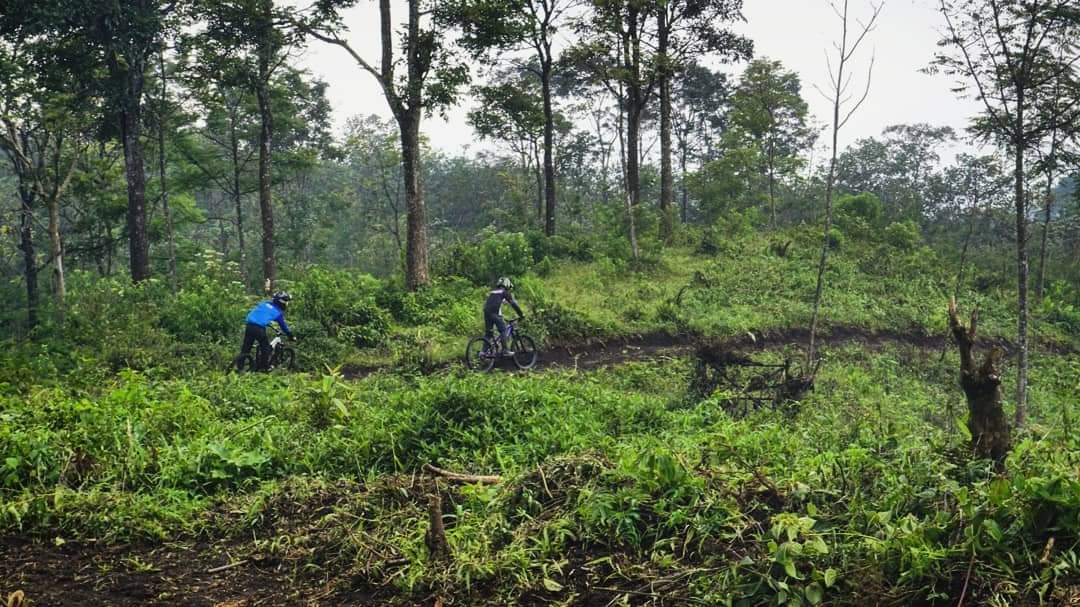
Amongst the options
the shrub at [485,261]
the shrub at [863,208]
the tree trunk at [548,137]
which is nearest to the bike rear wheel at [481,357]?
the shrub at [485,261]

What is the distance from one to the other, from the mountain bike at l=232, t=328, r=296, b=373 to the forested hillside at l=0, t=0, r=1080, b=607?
2.3 inches

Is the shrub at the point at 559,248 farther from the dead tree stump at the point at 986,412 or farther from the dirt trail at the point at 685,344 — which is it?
the dead tree stump at the point at 986,412

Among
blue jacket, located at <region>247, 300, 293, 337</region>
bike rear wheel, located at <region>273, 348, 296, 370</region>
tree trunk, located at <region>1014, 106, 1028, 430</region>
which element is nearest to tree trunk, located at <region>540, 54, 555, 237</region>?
bike rear wheel, located at <region>273, 348, 296, 370</region>

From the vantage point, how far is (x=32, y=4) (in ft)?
50.6

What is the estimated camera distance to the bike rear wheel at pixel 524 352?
13.8 meters

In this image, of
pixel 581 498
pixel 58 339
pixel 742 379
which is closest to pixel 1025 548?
pixel 581 498

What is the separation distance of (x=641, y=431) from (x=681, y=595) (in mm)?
3532

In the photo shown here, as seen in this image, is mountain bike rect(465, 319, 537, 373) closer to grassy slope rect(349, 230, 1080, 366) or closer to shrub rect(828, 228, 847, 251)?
grassy slope rect(349, 230, 1080, 366)

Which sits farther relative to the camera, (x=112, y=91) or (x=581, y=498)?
(x=112, y=91)

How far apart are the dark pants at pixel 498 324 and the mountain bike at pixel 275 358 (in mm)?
3554

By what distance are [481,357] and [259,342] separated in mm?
3889

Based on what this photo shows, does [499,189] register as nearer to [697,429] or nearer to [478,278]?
[478,278]

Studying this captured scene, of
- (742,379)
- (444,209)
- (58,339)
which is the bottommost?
(742,379)

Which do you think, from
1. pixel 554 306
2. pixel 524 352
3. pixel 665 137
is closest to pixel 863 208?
pixel 665 137
